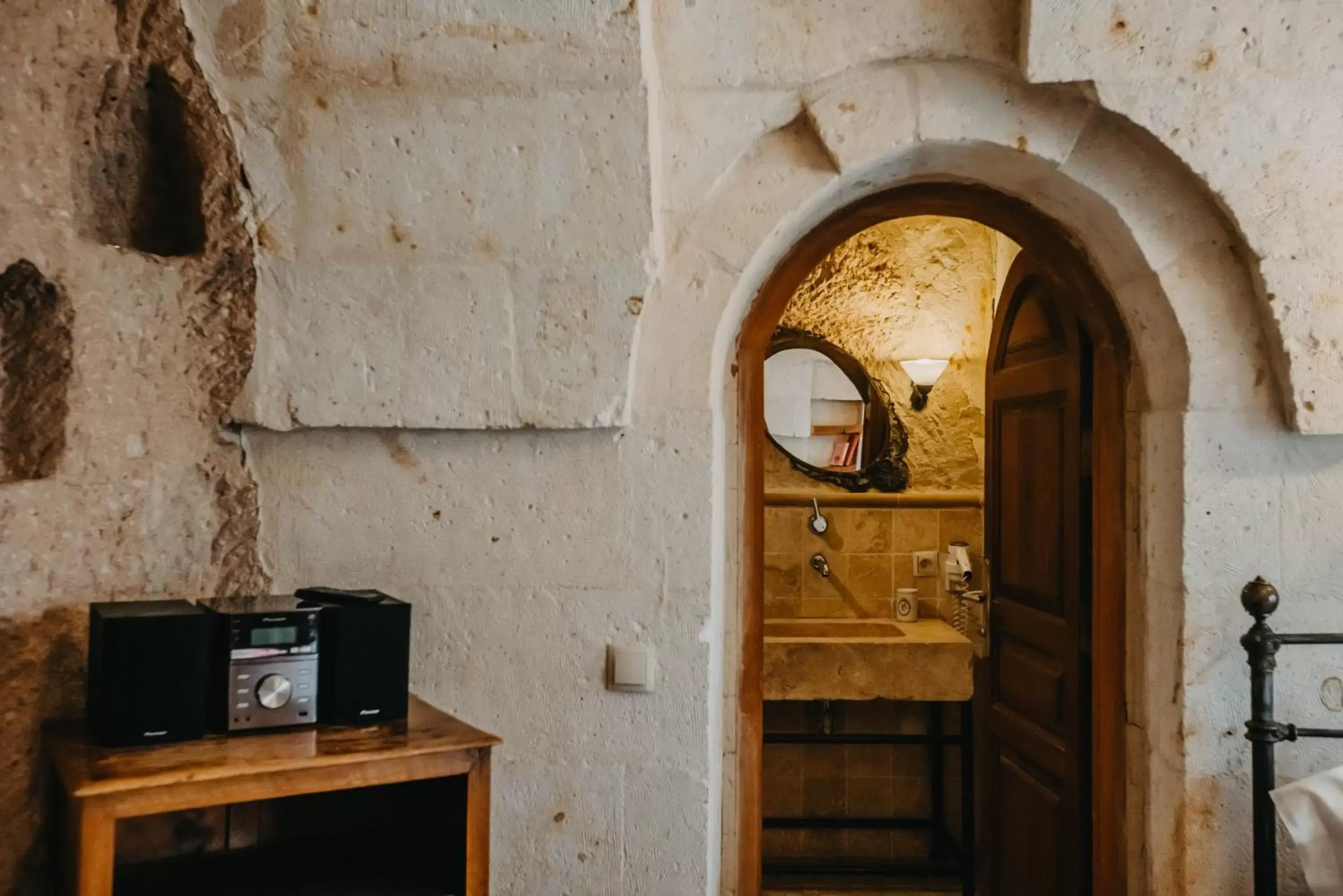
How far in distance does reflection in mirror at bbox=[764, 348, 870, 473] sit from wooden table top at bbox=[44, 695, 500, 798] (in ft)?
8.38

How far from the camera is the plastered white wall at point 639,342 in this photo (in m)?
1.92

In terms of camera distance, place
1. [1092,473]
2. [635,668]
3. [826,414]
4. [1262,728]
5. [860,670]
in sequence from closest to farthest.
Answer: [1262,728] < [635,668] < [1092,473] < [860,670] < [826,414]

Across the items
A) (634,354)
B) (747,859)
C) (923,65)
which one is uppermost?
(923,65)

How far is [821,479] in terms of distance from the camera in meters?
4.01

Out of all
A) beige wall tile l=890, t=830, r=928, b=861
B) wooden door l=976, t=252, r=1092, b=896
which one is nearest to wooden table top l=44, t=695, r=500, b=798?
wooden door l=976, t=252, r=1092, b=896

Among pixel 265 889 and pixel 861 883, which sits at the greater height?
pixel 265 889

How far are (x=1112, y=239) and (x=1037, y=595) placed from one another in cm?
104

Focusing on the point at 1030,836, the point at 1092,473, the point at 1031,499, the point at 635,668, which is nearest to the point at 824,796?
the point at 1030,836

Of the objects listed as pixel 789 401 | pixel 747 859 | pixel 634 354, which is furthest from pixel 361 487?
pixel 789 401

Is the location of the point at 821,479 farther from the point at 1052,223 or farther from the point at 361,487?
the point at 361,487

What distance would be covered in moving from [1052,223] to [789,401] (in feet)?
6.02

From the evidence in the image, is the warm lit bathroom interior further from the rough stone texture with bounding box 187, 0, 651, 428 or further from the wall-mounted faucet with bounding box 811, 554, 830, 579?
the rough stone texture with bounding box 187, 0, 651, 428

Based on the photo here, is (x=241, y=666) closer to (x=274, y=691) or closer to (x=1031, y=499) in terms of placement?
(x=274, y=691)

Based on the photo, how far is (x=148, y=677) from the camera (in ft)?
4.92
